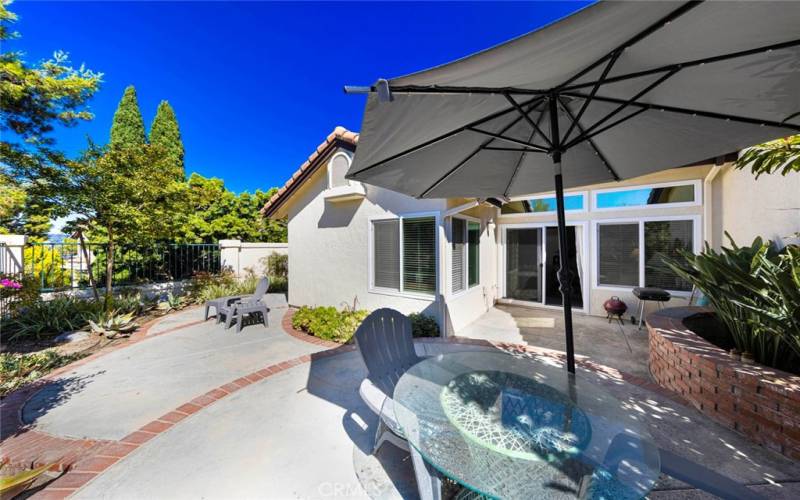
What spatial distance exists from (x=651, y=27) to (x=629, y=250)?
772cm

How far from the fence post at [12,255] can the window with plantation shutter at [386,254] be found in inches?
355

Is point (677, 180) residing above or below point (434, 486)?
above

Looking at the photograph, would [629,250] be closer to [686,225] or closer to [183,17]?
[686,225]

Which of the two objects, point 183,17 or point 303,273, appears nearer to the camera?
point 183,17

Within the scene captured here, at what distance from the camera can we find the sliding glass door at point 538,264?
8.37 meters

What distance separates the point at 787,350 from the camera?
127 inches

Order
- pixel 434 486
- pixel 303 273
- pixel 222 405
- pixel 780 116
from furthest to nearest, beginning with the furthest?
1. pixel 303 273
2. pixel 222 405
3. pixel 780 116
4. pixel 434 486

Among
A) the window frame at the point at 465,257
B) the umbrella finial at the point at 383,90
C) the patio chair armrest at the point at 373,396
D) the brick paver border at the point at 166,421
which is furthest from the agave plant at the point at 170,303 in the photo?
the umbrella finial at the point at 383,90

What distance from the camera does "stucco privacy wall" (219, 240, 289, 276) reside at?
477 inches

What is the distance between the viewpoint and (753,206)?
511 centimetres

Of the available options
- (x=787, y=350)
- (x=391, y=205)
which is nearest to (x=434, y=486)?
(x=787, y=350)

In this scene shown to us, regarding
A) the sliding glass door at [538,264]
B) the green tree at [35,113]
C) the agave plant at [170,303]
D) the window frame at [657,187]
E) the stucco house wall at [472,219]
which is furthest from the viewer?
the agave plant at [170,303]

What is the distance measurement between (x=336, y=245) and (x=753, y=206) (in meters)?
9.02

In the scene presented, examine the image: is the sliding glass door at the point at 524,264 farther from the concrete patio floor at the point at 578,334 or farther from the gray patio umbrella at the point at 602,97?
the gray patio umbrella at the point at 602,97
